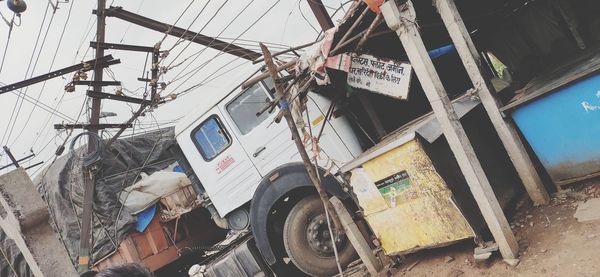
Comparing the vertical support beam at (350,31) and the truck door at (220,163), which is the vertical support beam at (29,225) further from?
the vertical support beam at (350,31)

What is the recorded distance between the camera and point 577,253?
3559 millimetres

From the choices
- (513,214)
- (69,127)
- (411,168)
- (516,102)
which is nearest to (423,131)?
(411,168)

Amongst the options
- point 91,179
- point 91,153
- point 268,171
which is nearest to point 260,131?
point 268,171

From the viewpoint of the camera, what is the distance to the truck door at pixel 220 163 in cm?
618

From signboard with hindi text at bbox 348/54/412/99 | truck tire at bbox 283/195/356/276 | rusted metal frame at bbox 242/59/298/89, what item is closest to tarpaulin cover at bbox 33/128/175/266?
rusted metal frame at bbox 242/59/298/89

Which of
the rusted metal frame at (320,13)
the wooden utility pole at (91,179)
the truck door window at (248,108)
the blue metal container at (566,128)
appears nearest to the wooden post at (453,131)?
the blue metal container at (566,128)

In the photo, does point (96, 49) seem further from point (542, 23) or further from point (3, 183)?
point (542, 23)

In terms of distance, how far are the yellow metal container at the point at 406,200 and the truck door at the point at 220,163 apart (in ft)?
6.35

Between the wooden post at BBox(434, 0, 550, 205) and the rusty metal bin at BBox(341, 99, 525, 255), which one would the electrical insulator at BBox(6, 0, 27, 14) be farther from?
the wooden post at BBox(434, 0, 550, 205)

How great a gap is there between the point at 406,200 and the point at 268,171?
2241 mm

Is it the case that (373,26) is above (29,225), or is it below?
above

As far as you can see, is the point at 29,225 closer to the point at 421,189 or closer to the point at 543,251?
the point at 421,189

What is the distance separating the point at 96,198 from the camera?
8.51 meters

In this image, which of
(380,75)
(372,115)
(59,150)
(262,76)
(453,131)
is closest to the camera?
(453,131)
